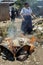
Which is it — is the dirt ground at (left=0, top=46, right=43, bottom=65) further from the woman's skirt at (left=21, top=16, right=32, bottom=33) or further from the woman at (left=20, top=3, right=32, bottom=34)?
Result: the woman's skirt at (left=21, top=16, right=32, bottom=33)

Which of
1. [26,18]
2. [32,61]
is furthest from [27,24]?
[32,61]

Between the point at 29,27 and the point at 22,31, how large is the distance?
0.34 meters

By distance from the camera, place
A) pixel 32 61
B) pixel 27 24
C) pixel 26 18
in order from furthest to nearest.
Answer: pixel 27 24
pixel 26 18
pixel 32 61

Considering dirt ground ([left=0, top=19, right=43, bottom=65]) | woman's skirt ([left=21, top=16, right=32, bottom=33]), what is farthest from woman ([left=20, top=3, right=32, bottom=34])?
dirt ground ([left=0, top=19, right=43, bottom=65])

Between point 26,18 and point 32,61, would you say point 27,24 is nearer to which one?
point 26,18

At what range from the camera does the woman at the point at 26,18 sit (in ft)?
30.7

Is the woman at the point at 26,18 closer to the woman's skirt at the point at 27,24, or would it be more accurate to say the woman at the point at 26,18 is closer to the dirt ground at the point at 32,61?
the woman's skirt at the point at 27,24

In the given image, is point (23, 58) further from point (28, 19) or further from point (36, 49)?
point (28, 19)

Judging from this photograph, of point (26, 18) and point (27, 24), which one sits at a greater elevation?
point (26, 18)

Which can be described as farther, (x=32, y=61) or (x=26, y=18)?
(x=26, y=18)

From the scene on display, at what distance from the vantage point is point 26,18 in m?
9.70

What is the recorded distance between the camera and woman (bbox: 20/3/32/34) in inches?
368

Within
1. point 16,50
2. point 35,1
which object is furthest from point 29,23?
point 35,1

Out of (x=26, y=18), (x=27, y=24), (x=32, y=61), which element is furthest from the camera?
(x=27, y=24)
